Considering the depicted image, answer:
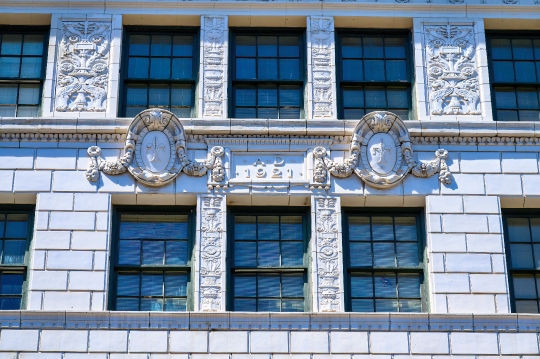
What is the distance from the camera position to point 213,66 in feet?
71.3

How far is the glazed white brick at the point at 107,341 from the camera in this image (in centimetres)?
1898

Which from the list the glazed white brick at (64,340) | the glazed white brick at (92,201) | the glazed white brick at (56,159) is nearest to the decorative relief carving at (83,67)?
the glazed white brick at (56,159)

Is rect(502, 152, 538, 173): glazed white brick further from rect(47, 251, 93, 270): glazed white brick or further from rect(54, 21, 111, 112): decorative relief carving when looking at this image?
rect(47, 251, 93, 270): glazed white brick

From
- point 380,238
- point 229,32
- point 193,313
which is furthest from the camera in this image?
point 229,32

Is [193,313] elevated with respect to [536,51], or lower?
lower

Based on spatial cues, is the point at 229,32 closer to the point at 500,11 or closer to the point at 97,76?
the point at 97,76

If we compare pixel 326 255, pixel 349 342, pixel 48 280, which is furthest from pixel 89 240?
pixel 349 342

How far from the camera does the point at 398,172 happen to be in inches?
814

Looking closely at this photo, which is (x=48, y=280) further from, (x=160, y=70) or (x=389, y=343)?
(x=389, y=343)

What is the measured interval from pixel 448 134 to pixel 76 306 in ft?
24.3

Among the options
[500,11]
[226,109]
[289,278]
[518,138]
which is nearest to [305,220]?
[289,278]

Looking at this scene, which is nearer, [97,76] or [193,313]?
[193,313]

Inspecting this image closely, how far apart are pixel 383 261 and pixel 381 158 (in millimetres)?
1882

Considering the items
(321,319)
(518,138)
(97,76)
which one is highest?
(97,76)
